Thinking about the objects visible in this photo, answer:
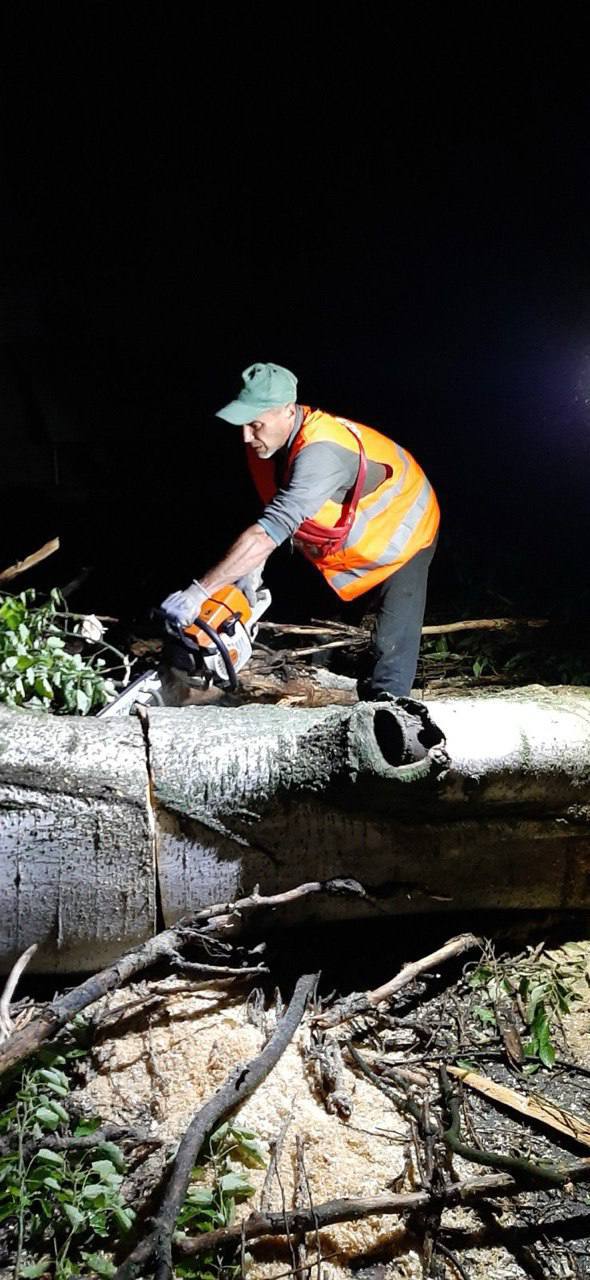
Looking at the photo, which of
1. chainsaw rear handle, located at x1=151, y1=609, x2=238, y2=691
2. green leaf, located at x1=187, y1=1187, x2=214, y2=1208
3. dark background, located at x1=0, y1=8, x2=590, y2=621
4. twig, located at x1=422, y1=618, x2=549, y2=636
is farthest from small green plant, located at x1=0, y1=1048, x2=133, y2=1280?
dark background, located at x1=0, y1=8, x2=590, y2=621

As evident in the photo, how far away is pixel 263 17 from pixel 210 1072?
678cm

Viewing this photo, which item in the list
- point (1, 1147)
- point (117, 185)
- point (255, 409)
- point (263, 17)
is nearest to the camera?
point (1, 1147)

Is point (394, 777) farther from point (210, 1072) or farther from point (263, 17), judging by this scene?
point (263, 17)

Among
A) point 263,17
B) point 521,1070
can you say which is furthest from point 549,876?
point 263,17

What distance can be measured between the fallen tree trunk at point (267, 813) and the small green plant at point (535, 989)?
28 cm

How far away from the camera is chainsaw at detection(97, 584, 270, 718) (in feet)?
8.90

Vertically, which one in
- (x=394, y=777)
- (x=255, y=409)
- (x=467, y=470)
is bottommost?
(x=394, y=777)

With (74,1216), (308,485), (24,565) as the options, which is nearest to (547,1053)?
(74,1216)

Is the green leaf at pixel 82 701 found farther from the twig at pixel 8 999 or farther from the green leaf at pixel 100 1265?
the green leaf at pixel 100 1265

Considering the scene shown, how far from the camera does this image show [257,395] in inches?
119

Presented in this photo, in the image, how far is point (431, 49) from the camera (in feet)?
20.6

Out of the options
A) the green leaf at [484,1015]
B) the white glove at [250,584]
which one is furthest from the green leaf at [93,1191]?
the white glove at [250,584]

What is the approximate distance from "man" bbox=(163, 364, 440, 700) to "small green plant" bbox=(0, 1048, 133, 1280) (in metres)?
1.48

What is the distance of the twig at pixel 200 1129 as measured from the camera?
1335 millimetres
